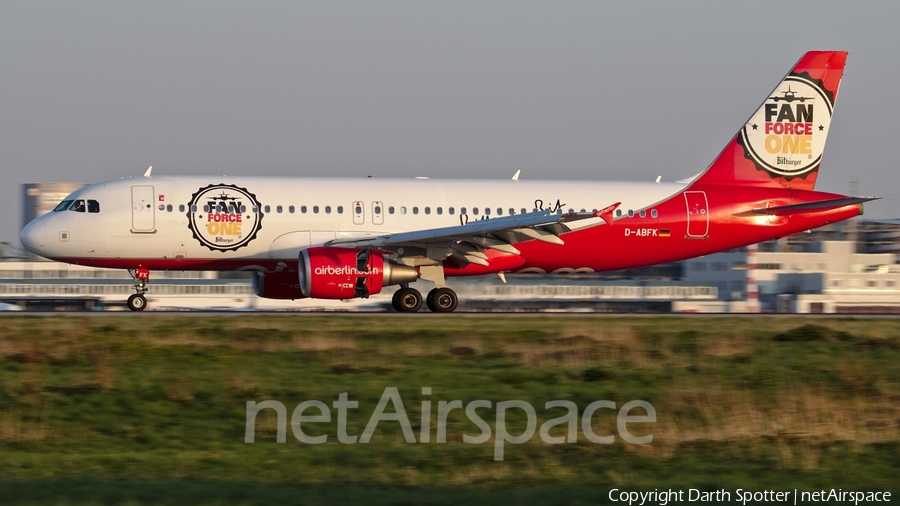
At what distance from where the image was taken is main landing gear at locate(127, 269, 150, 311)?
29797 millimetres

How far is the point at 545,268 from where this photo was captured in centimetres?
3216

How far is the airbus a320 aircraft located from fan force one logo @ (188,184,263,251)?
3 centimetres

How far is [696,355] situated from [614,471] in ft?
27.9

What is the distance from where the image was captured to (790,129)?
34000 mm

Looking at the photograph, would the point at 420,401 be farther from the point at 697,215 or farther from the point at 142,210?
the point at 697,215

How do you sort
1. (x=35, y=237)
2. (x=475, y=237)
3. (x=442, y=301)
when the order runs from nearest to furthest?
(x=475, y=237) → (x=35, y=237) → (x=442, y=301)

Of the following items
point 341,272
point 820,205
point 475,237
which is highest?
point 820,205

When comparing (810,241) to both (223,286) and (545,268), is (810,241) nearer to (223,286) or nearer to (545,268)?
(223,286)

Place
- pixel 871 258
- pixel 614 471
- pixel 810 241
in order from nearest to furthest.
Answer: pixel 614 471
pixel 871 258
pixel 810 241

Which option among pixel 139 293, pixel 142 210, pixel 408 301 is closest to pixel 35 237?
pixel 142 210

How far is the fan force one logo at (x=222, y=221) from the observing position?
29.7m

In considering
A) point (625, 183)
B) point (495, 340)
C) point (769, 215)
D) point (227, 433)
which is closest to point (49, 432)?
point (227, 433)

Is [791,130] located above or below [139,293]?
above

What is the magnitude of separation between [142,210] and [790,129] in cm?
1939
